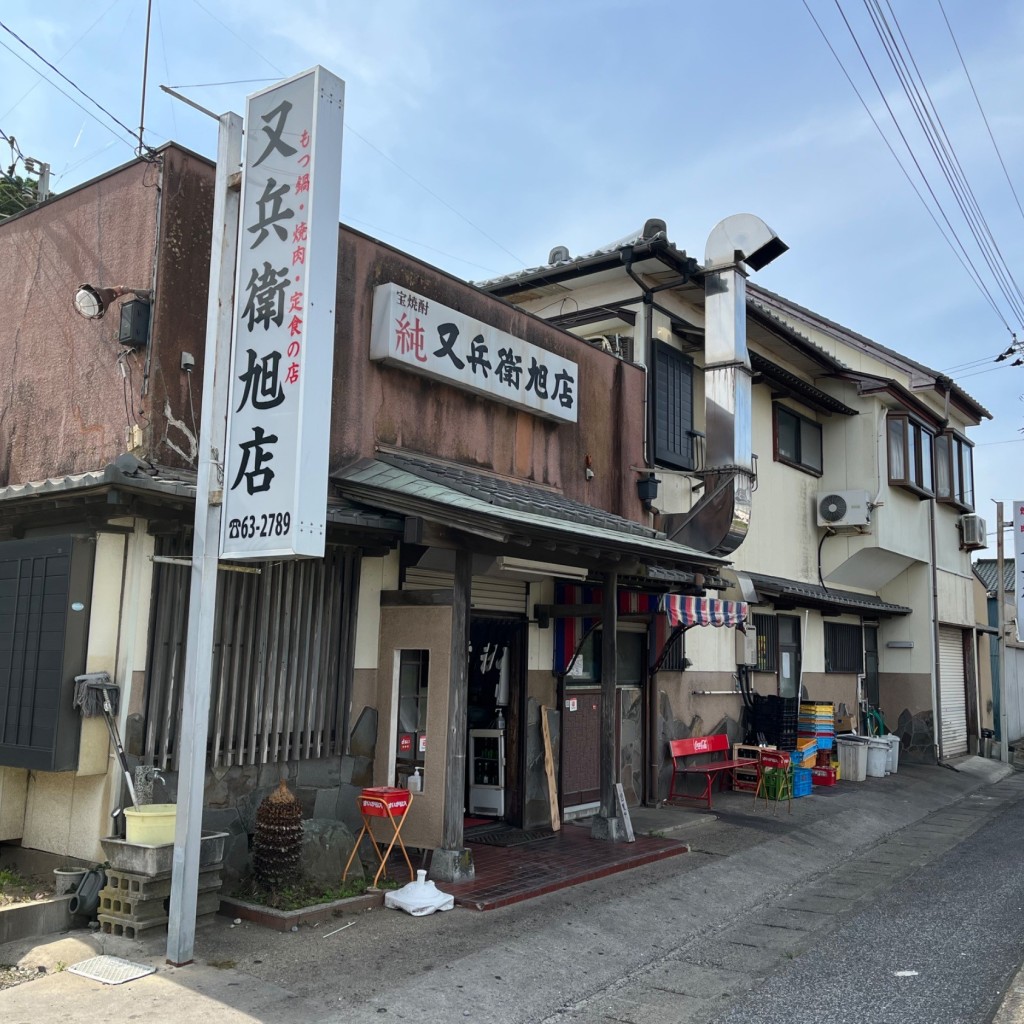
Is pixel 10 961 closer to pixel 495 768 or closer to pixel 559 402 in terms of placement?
pixel 495 768

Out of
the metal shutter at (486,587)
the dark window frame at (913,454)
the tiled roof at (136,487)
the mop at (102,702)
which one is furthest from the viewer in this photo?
the dark window frame at (913,454)

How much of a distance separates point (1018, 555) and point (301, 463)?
1879 centimetres

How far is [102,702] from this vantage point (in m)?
6.71

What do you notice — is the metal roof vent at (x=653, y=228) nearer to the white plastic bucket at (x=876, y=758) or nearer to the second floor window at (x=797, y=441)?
the second floor window at (x=797, y=441)

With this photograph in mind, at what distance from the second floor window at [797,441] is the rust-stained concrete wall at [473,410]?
5.72m

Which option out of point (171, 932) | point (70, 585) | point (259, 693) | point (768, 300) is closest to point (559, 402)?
point (259, 693)

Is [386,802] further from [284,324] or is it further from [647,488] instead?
[647,488]

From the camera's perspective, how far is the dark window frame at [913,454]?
64.4 ft

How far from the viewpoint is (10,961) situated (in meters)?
6.03

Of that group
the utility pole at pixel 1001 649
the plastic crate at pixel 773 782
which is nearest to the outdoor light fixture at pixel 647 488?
the plastic crate at pixel 773 782

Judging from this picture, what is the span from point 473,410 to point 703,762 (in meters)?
7.27

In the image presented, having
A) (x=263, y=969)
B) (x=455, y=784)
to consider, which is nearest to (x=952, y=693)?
(x=455, y=784)

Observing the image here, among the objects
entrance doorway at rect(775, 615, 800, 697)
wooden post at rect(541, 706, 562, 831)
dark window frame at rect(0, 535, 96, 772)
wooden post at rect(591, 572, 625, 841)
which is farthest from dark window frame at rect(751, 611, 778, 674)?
dark window frame at rect(0, 535, 96, 772)

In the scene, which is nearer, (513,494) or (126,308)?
(126,308)
